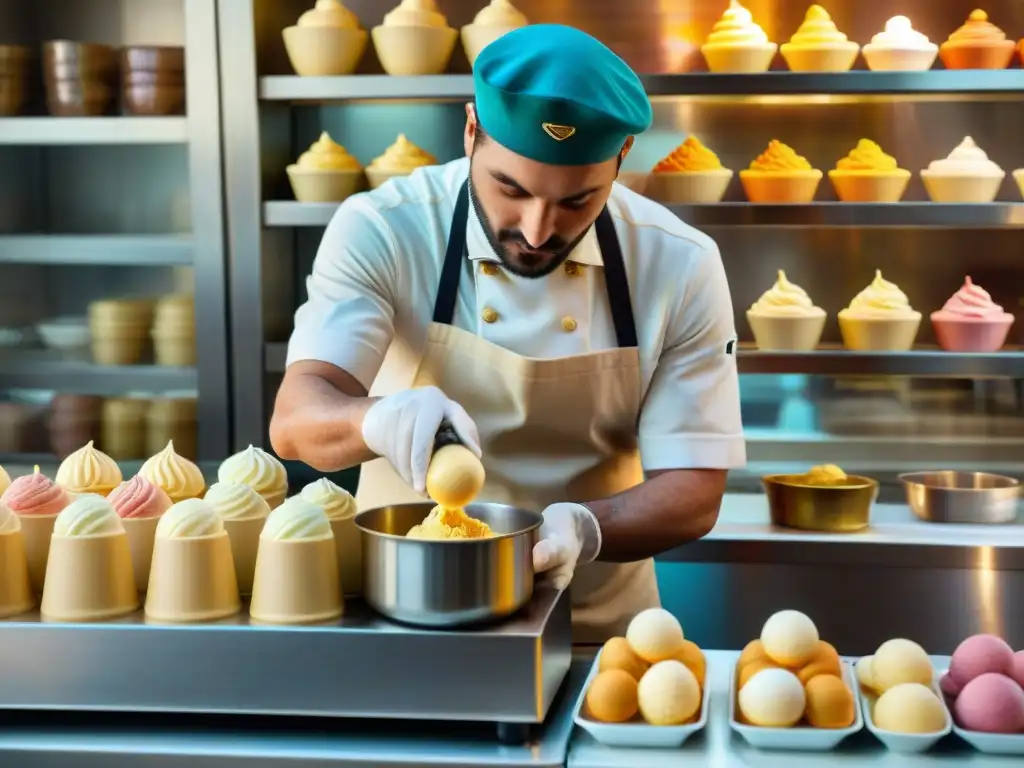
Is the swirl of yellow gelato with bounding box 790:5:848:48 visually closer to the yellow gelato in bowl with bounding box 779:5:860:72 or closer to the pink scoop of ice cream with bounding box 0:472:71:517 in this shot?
the yellow gelato in bowl with bounding box 779:5:860:72

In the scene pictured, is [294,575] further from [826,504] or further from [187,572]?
[826,504]

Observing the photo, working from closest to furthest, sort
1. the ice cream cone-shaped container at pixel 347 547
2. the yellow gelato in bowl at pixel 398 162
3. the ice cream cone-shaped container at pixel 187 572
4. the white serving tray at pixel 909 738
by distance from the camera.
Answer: the white serving tray at pixel 909 738 < the ice cream cone-shaped container at pixel 187 572 < the ice cream cone-shaped container at pixel 347 547 < the yellow gelato in bowl at pixel 398 162

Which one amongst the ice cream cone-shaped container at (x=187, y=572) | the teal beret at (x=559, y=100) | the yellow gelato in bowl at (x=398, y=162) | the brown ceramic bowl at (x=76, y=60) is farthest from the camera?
the brown ceramic bowl at (x=76, y=60)

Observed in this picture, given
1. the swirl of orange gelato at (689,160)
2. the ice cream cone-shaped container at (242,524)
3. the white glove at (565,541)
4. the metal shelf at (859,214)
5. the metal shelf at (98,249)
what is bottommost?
the white glove at (565,541)

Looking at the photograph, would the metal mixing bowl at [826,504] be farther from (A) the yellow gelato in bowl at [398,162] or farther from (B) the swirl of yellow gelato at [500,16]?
(B) the swirl of yellow gelato at [500,16]

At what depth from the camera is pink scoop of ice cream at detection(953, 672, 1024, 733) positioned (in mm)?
1332

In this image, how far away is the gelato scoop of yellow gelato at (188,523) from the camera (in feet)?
4.66

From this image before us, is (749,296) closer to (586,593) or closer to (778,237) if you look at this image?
(778,237)

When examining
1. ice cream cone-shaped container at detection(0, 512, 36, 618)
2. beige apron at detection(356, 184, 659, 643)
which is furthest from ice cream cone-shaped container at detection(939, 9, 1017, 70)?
ice cream cone-shaped container at detection(0, 512, 36, 618)

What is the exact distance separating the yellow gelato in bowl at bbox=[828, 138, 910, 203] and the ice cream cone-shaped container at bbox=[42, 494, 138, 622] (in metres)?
2.21

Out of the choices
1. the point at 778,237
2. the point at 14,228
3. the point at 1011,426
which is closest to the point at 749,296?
the point at 778,237

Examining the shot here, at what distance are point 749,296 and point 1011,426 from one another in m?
0.79

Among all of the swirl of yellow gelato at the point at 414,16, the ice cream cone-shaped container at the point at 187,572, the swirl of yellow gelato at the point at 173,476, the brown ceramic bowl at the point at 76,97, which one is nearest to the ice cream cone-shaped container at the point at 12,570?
the ice cream cone-shaped container at the point at 187,572

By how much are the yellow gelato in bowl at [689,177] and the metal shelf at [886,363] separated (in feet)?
1.32
